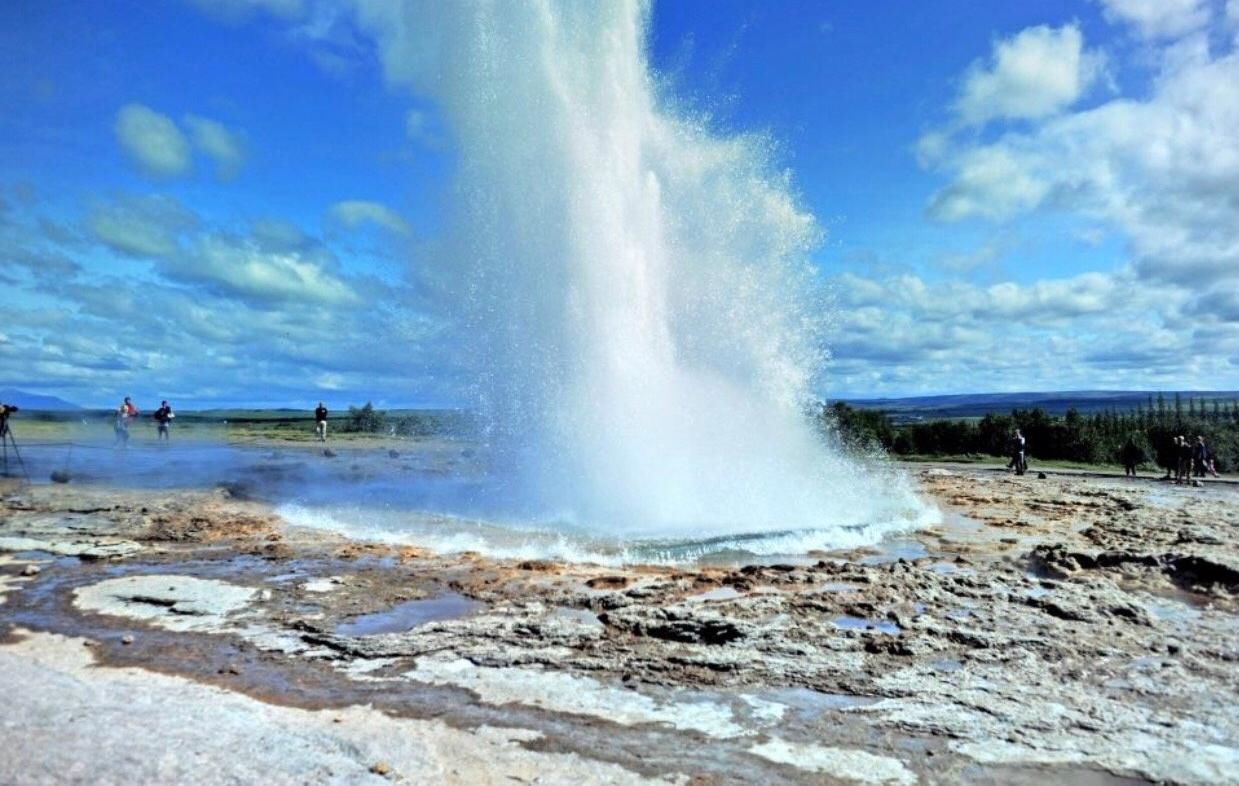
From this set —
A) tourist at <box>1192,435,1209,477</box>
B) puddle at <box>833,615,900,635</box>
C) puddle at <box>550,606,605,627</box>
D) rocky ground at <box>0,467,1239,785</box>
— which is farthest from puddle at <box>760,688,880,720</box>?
tourist at <box>1192,435,1209,477</box>

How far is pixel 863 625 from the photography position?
6957 millimetres

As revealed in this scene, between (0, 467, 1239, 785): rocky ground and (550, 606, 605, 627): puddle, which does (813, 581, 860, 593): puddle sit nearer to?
(0, 467, 1239, 785): rocky ground

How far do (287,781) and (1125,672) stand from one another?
557 cm

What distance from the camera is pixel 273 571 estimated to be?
9008 mm

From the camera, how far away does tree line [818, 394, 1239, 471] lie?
34812 mm

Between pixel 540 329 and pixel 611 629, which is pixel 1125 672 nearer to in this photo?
pixel 611 629

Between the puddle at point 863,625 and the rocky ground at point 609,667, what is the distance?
0.06 m

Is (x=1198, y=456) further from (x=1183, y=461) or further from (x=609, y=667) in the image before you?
(x=609, y=667)

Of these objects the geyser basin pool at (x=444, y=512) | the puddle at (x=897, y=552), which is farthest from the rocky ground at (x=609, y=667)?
the geyser basin pool at (x=444, y=512)

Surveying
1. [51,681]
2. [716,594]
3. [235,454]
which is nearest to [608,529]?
[716,594]

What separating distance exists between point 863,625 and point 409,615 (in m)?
4.11

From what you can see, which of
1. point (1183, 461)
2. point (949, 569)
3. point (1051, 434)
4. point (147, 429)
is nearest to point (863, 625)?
point (949, 569)

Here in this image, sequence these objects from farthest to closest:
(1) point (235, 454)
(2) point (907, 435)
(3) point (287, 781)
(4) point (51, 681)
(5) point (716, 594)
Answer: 1. (2) point (907, 435)
2. (1) point (235, 454)
3. (5) point (716, 594)
4. (4) point (51, 681)
5. (3) point (287, 781)

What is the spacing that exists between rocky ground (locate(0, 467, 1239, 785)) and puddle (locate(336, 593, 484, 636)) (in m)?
0.04
